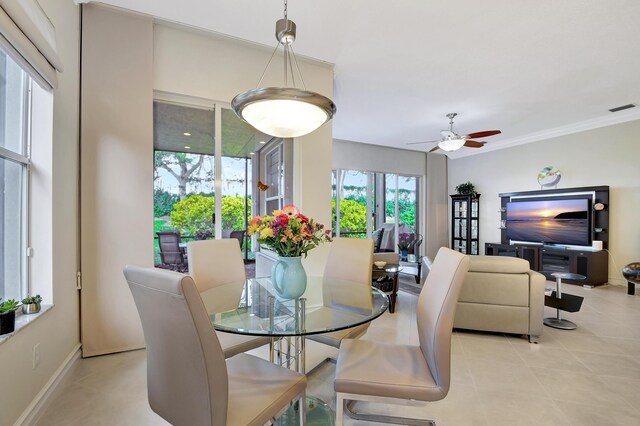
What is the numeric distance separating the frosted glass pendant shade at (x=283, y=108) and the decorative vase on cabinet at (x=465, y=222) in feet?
20.6

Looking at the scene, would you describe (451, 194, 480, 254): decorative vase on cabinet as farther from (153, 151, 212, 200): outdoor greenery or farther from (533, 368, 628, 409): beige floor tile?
→ (153, 151, 212, 200): outdoor greenery

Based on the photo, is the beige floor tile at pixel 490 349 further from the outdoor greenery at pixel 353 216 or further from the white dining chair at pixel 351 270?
the outdoor greenery at pixel 353 216

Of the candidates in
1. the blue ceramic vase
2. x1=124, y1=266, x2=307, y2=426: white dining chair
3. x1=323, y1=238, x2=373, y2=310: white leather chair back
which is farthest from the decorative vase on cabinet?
x1=124, y1=266, x2=307, y2=426: white dining chair

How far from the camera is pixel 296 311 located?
154 cm

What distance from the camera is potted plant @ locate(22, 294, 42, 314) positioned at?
1.70 metres

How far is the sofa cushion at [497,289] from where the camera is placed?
2746 millimetres

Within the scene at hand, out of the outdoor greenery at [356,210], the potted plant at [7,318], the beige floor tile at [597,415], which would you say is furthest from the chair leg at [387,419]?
the outdoor greenery at [356,210]

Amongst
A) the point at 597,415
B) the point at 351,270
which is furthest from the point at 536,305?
the point at 351,270

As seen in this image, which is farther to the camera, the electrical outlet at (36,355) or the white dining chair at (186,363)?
the electrical outlet at (36,355)

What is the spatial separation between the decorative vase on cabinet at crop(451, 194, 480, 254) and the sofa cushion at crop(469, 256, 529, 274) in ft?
14.3

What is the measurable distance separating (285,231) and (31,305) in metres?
1.58

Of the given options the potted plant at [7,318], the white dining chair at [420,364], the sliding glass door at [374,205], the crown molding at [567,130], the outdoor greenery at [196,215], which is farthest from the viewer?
the sliding glass door at [374,205]

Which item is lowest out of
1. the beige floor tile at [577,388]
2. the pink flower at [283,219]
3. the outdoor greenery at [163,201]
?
the beige floor tile at [577,388]

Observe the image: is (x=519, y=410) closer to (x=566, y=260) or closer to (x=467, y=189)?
(x=566, y=260)
